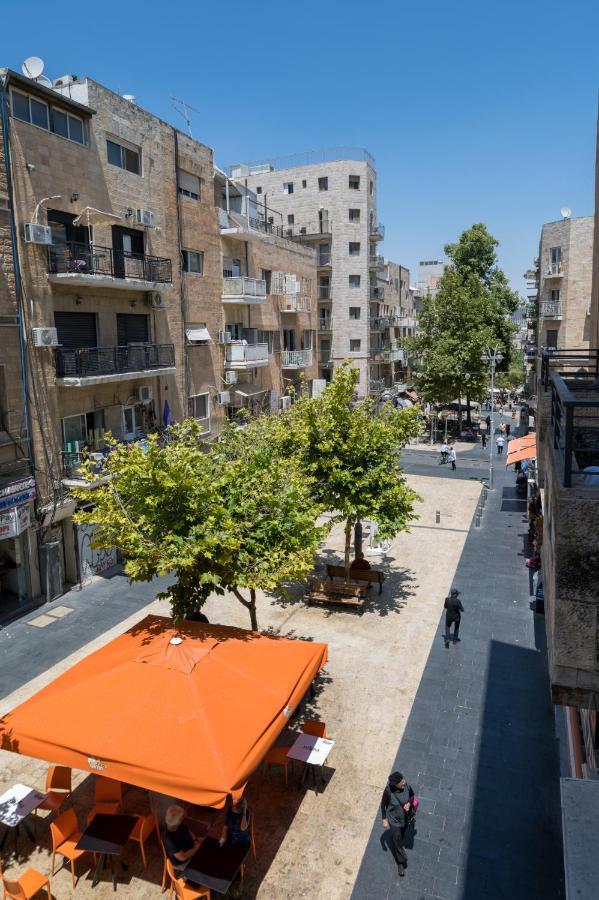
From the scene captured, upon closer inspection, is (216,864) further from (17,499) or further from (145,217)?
(145,217)

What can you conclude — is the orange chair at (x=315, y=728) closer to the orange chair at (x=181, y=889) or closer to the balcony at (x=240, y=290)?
the orange chair at (x=181, y=889)

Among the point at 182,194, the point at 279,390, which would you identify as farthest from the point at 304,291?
the point at 182,194

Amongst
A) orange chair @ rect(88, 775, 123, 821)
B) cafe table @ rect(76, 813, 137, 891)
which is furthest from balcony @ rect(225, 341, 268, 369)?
cafe table @ rect(76, 813, 137, 891)

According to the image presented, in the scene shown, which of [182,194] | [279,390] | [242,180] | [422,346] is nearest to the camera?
[182,194]

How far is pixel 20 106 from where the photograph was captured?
16.8m

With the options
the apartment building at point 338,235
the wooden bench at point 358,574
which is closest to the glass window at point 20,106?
the wooden bench at point 358,574

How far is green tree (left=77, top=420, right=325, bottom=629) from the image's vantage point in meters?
10.4

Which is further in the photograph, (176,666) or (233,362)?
(233,362)

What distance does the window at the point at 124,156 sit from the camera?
20.8 metres

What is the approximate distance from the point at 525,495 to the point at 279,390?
15.0m

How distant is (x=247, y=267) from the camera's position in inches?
1241

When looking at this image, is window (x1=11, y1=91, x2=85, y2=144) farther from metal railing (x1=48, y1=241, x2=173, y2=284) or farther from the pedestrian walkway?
the pedestrian walkway

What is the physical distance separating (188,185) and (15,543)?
16.1m

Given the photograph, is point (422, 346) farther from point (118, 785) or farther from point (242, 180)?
point (118, 785)
